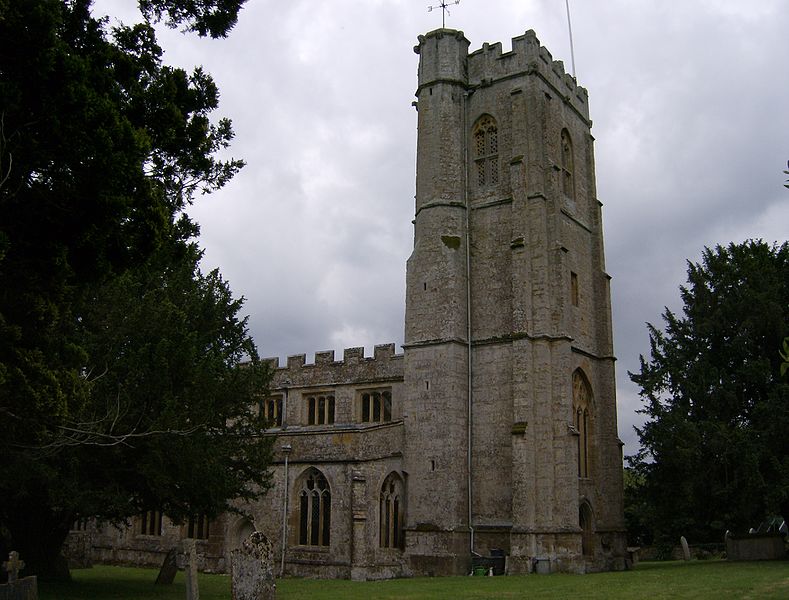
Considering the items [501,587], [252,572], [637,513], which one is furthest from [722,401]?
[252,572]

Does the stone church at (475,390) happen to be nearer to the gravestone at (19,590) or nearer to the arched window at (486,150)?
the arched window at (486,150)

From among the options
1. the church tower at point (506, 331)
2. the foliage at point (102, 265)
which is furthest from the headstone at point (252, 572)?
the church tower at point (506, 331)

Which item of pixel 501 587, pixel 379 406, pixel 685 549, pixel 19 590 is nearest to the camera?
pixel 19 590

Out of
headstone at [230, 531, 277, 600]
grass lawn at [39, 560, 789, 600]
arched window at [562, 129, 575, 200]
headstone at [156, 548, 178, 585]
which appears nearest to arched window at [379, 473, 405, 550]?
grass lawn at [39, 560, 789, 600]

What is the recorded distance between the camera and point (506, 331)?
27734 mm

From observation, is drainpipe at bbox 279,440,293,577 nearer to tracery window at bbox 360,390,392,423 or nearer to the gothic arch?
tracery window at bbox 360,390,392,423

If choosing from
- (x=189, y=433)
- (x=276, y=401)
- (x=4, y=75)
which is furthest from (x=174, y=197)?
(x=276, y=401)

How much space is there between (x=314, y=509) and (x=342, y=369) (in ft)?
23.9

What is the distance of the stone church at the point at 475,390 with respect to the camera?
1011 inches

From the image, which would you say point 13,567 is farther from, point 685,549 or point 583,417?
point 685,549

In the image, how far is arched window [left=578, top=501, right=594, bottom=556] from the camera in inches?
1110

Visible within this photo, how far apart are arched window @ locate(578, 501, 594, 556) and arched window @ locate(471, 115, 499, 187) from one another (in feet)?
38.8

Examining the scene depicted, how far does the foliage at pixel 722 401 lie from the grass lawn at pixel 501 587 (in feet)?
7.51

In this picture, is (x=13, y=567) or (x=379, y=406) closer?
(x=13, y=567)
